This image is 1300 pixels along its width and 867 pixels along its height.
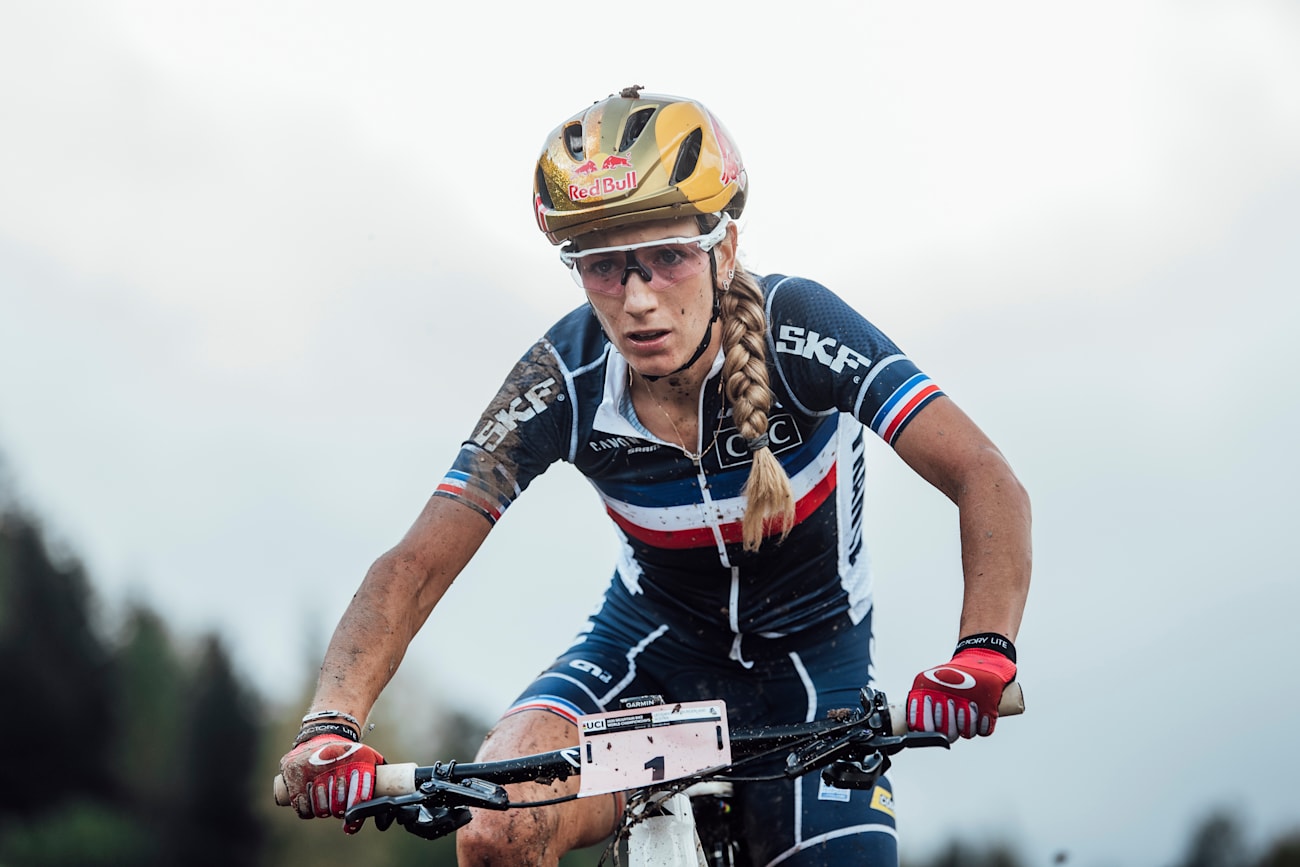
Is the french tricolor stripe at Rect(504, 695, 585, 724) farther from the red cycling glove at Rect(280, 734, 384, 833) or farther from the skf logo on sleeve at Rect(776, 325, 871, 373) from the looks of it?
the skf logo on sleeve at Rect(776, 325, 871, 373)

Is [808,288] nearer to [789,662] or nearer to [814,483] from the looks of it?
[814,483]

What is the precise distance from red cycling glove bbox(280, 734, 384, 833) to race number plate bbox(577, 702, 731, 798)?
51 centimetres

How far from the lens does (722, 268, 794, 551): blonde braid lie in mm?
3996

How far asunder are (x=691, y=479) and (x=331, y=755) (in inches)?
62.0

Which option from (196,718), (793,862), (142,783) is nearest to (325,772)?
(793,862)

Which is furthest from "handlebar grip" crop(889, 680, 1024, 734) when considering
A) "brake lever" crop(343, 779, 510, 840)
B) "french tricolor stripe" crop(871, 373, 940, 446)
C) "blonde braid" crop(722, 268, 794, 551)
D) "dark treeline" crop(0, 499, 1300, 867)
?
"dark treeline" crop(0, 499, 1300, 867)

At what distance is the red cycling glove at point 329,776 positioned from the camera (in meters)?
3.01

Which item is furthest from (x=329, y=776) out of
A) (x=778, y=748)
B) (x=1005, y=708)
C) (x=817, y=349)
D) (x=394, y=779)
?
(x=817, y=349)

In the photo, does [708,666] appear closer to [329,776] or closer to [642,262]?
[642,262]

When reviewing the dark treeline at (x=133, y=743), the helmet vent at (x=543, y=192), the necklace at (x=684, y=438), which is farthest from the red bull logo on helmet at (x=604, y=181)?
the dark treeline at (x=133, y=743)

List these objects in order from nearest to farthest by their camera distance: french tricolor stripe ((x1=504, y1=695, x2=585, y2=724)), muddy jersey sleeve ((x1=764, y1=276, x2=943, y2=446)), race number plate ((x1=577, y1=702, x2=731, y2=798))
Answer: race number plate ((x1=577, y1=702, x2=731, y2=798))
muddy jersey sleeve ((x1=764, y1=276, x2=943, y2=446))
french tricolor stripe ((x1=504, y1=695, x2=585, y2=724))

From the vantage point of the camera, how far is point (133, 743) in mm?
23281

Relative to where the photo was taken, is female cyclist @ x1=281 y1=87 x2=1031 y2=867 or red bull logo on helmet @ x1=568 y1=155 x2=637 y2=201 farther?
red bull logo on helmet @ x1=568 y1=155 x2=637 y2=201

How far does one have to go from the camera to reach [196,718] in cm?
2169
